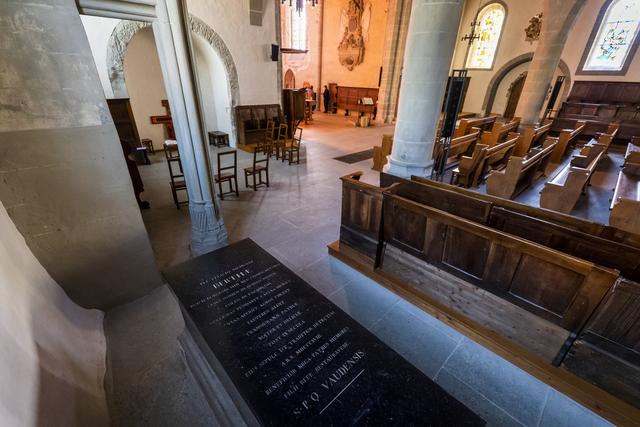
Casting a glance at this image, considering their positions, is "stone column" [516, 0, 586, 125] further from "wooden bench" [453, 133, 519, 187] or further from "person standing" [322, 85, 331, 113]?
"person standing" [322, 85, 331, 113]

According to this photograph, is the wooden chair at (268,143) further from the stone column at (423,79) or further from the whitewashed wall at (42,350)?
the whitewashed wall at (42,350)

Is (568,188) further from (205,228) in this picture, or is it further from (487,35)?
(487,35)

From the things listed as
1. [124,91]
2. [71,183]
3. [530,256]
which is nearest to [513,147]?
[530,256]

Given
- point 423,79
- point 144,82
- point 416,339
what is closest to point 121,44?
point 144,82

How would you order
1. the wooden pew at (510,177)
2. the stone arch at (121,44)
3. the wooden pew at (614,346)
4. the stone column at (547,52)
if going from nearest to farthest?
the wooden pew at (614,346), the wooden pew at (510,177), the stone arch at (121,44), the stone column at (547,52)

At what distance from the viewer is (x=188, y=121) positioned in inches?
102

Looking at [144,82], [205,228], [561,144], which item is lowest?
[205,228]

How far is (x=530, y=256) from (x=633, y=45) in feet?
43.3

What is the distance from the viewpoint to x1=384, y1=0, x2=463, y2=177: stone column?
3037 millimetres

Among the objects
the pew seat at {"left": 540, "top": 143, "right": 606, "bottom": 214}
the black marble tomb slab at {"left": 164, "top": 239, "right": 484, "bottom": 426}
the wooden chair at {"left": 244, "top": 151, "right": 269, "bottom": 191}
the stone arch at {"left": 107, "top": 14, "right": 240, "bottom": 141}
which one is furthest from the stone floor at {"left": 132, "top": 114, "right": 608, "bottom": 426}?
the pew seat at {"left": 540, "top": 143, "right": 606, "bottom": 214}

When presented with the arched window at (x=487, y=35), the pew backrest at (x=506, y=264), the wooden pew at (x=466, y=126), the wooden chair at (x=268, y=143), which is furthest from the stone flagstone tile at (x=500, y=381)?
the arched window at (x=487, y=35)

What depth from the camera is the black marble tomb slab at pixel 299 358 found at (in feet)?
3.50

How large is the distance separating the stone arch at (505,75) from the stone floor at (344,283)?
1015 centimetres

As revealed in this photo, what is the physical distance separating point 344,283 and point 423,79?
8.28ft
